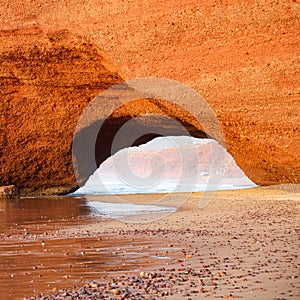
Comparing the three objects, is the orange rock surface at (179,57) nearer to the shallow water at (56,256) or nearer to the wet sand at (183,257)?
the wet sand at (183,257)

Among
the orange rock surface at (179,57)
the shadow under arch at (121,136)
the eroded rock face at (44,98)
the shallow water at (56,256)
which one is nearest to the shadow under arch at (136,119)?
the shadow under arch at (121,136)

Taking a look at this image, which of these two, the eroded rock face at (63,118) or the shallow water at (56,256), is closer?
the shallow water at (56,256)

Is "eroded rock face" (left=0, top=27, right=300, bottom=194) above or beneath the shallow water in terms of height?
above

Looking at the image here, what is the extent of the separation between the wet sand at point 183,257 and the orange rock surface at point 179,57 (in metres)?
2.90

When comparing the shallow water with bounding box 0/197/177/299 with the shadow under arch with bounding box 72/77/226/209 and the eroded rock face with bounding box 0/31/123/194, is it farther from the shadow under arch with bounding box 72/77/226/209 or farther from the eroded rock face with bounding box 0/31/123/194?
the eroded rock face with bounding box 0/31/123/194

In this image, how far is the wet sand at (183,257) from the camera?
16.4 feet

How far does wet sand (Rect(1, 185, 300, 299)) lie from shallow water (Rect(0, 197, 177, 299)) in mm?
12


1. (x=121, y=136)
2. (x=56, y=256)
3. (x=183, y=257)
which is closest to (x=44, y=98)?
(x=121, y=136)

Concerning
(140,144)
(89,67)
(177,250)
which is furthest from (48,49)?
(177,250)

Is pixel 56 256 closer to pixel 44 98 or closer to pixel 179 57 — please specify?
pixel 179 57

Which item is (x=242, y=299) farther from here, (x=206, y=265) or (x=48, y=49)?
(x=48, y=49)

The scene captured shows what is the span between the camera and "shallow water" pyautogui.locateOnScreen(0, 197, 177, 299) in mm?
5465

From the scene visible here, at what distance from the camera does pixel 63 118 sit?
712 inches

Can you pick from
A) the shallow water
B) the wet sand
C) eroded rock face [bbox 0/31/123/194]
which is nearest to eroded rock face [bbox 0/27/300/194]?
eroded rock face [bbox 0/31/123/194]
